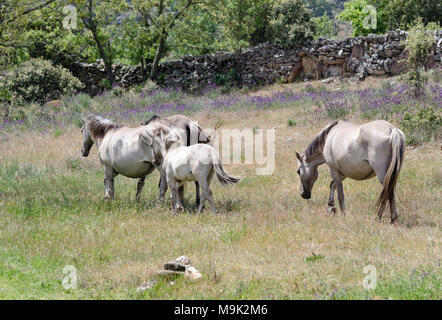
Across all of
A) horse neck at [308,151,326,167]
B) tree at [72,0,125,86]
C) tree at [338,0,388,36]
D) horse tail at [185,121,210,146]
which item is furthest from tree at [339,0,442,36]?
horse neck at [308,151,326,167]

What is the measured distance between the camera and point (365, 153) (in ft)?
30.4

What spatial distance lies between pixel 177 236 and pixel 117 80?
950 inches

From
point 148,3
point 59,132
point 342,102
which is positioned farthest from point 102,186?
point 148,3

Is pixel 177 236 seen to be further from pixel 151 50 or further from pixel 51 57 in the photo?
pixel 51 57

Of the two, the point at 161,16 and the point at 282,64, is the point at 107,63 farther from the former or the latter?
the point at 282,64

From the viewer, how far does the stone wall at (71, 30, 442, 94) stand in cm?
2600

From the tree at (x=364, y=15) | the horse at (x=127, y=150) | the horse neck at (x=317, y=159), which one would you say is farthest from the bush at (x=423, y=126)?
the tree at (x=364, y=15)

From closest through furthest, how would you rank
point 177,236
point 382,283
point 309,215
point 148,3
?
point 382,283, point 177,236, point 309,215, point 148,3

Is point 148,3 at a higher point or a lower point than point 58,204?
higher

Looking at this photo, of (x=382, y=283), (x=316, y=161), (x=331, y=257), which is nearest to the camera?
(x=382, y=283)

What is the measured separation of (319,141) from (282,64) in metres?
19.3

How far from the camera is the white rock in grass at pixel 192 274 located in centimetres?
668

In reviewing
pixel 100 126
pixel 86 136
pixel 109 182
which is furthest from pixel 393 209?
pixel 86 136

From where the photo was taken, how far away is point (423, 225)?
29.1ft
